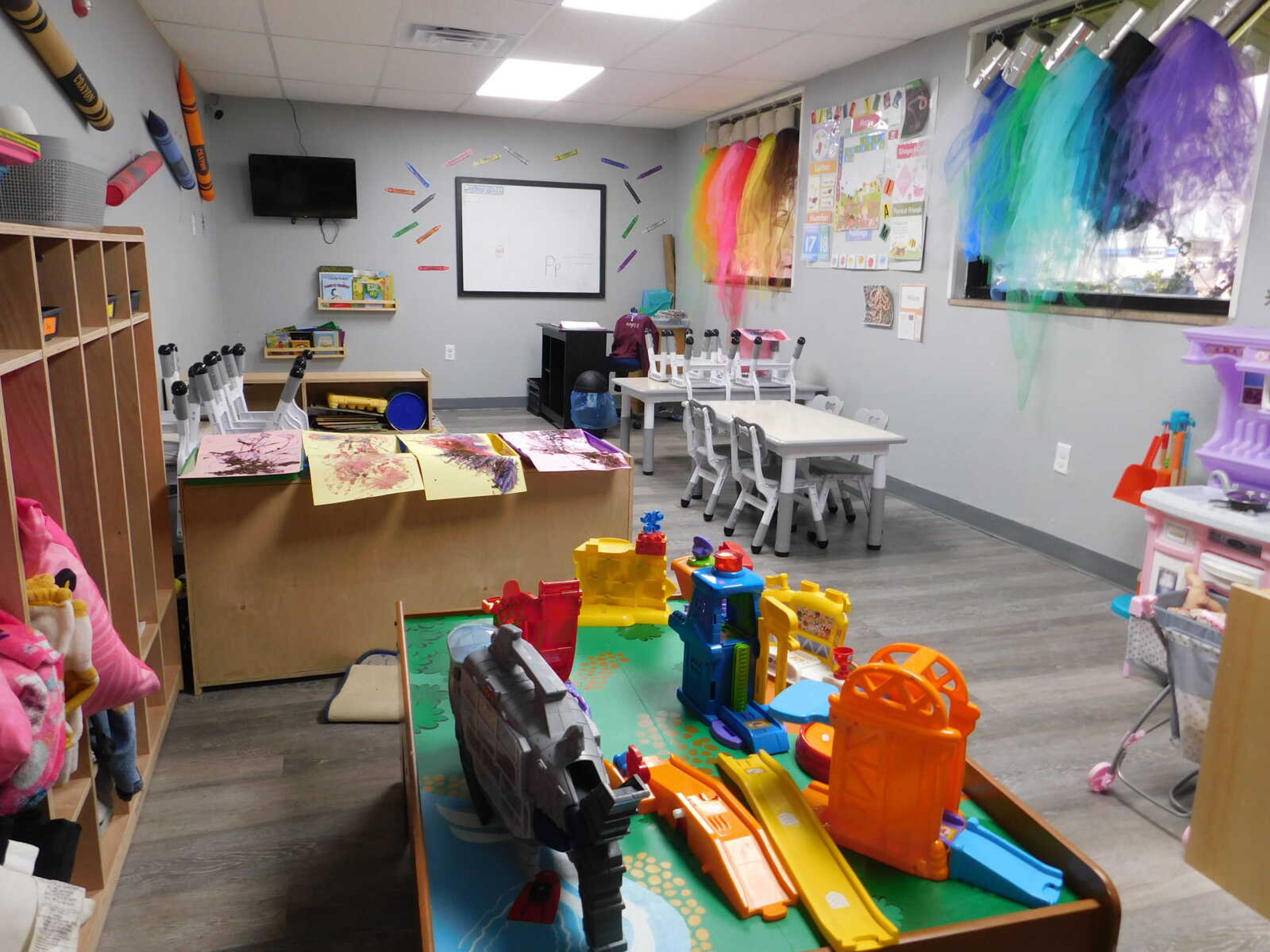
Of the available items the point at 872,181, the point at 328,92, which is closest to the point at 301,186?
the point at 328,92

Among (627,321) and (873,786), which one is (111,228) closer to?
(873,786)

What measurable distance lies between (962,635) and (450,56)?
170 inches

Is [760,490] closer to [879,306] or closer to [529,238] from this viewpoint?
[879,306]

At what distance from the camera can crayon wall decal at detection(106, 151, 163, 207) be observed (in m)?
3.32

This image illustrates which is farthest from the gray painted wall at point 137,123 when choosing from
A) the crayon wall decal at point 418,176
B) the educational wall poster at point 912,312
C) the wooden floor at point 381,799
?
the educational wall poster at point 912,312

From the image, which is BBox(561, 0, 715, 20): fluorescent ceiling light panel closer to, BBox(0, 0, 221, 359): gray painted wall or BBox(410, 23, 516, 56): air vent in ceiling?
BBox(410, 23, 516, 56): air vent in ceiling

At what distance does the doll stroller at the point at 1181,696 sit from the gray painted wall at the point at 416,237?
6.13 meters

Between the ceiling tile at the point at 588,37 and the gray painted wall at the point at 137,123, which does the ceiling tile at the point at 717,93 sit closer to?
the ceiling tile at the point at 588,37

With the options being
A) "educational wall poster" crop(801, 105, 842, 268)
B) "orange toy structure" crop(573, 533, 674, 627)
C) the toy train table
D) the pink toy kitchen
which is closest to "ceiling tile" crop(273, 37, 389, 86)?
"educational wall poster" crop(801, 105, 842, 268)

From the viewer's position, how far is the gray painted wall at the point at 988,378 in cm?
365

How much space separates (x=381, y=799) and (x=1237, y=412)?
2.90 meters

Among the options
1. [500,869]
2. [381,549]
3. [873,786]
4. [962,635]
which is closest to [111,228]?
[381,549]

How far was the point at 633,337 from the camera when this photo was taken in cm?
720

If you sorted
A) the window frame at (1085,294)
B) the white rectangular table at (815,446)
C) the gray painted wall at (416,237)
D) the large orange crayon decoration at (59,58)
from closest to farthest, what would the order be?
1. the large orange crayon decoration at (59,58)
2. the window frame at (1085,294)
3. the white rectangular table at (815,446)
4. the gray painted wall at (416,237)
